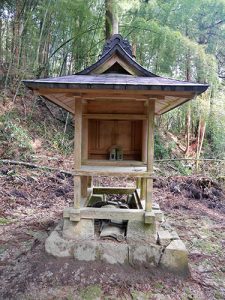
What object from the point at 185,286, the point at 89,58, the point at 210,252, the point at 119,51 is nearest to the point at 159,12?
the point at 89,58

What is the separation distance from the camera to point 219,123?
8.32 m

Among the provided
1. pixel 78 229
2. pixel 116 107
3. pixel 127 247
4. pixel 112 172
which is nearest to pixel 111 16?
pixel 116 107

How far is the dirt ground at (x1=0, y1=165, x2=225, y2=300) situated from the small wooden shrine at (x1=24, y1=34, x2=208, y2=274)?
1.91ft

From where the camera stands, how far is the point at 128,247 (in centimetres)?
299

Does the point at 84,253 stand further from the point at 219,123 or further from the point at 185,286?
the point at 219,123

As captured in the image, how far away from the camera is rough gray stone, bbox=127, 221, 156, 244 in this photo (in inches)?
122

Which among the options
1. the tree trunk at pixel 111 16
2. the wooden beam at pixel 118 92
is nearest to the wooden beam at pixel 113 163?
the wooden beam at pixel 118 92

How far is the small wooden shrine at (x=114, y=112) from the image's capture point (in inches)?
107

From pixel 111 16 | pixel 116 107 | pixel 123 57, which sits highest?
pixel 111 16

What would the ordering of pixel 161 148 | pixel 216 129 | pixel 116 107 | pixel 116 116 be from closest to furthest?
1. pixel 116 116
2. pixel 116 107
3. pixel 216 129
4. pixel 161 148

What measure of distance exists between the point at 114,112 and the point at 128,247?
66.0 inches

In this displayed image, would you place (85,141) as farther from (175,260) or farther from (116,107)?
(175,260)

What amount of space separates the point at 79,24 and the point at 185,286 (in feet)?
22.5

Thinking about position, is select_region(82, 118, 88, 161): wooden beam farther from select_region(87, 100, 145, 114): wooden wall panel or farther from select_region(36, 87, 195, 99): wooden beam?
select_region(36, 87, 195, 99): wooden beam
